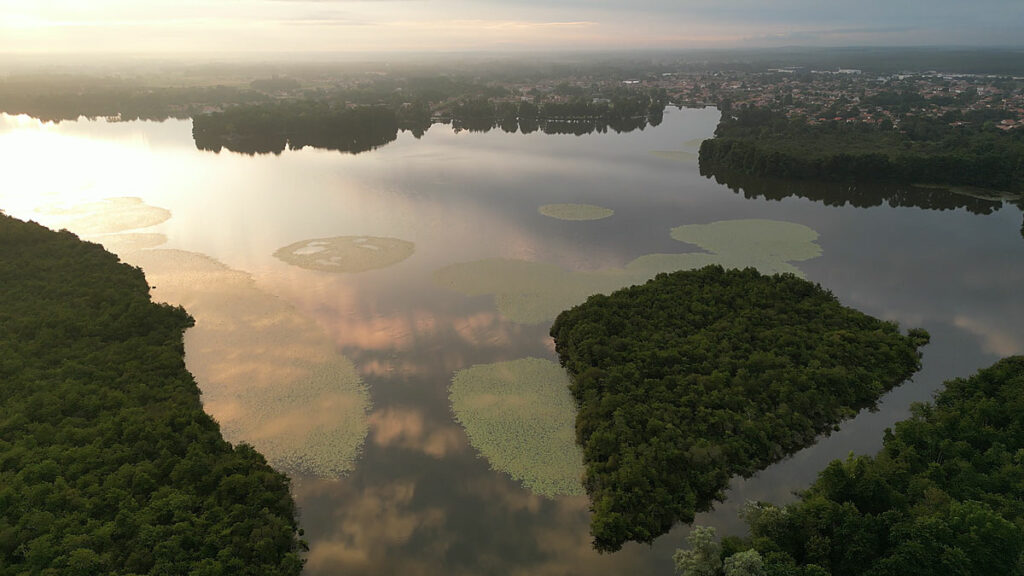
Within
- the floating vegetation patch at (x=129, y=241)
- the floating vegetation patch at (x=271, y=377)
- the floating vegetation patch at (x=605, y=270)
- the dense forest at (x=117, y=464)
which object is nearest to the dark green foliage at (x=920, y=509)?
the dense forest at (x=117, y=464)

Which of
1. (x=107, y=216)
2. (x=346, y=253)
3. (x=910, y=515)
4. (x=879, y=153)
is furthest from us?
(x=879, y=153)

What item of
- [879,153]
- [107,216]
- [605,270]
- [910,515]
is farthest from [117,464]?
[879,153]

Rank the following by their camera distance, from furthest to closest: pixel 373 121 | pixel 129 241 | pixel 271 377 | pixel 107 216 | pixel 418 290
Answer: pixel 373 121 → pixel 107 216 → pixel 129 241 → pixel 418 290 → pixel 271 377

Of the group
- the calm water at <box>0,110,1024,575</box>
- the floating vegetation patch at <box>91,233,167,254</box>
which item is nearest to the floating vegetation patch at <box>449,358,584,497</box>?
the calm water at <box>0,110,1024,575</box>

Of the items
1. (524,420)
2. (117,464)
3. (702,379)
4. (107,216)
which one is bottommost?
(524,420)

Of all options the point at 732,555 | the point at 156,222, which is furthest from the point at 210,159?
the point at 732,555

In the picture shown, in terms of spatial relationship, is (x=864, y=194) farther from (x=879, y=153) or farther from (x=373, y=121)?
(x=373, y=121)

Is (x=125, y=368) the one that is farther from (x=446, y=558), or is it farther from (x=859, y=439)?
(x=859, y=439)
